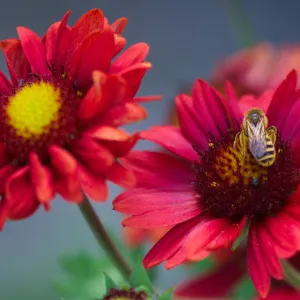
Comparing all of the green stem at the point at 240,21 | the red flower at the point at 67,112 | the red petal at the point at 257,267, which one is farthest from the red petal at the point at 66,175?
the green stem at the point at 240,21

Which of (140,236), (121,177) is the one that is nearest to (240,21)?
(140,236)

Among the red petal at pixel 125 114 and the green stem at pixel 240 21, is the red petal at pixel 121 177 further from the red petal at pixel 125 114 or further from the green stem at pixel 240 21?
the green stem at pixel 240 21

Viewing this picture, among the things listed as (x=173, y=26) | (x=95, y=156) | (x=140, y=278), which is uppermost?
(x=95, y=156)

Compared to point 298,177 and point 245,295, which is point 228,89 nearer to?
point 298,177

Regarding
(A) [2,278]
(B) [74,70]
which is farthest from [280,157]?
(A) [2,278]

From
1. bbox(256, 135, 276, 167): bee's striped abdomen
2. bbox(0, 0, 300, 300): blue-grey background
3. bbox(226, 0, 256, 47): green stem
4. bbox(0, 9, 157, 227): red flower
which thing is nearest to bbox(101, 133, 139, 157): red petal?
bbox(0, 9, 157, 227): red flower

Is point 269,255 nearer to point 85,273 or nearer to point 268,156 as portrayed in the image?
point 268,156
